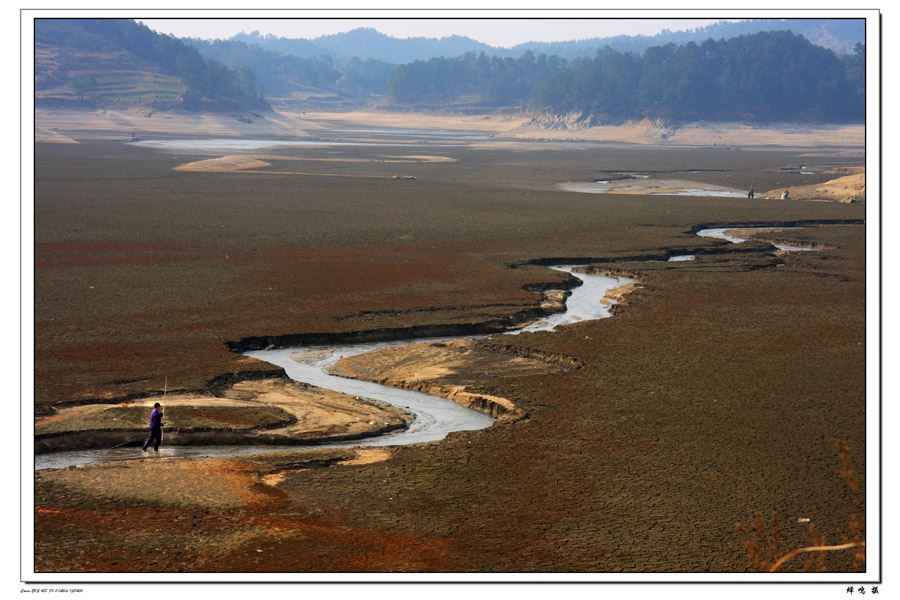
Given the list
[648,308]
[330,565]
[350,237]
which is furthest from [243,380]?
[350,237]

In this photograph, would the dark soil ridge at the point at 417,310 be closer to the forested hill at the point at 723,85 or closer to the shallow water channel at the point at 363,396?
the shallow water channel at the point at 363,396

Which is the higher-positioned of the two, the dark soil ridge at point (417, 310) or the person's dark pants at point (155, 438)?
the dark soil ridge at point (417, 310)

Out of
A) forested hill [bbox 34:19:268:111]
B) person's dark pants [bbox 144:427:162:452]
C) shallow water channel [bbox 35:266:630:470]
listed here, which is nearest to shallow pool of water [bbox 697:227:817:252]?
shallow water channel [bbox 35:266:630:470]

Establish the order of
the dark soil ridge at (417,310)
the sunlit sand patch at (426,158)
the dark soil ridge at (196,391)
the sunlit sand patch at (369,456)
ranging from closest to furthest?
1. the sunlit sand patch at (369,456)
2. the dark soil ridge at (196,391)
3. the dark soil ridge at (417,310)
4. the sunlit sand patch at (426,158)

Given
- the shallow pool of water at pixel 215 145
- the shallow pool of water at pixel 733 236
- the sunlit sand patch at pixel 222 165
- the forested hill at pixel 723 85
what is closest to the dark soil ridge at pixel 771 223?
the shallow pool of water at pixel 733 236

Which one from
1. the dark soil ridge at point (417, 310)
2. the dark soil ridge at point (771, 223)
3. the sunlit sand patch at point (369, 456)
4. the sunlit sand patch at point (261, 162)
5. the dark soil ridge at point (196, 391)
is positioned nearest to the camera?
the sunlit sand patch at point (369, 456)
